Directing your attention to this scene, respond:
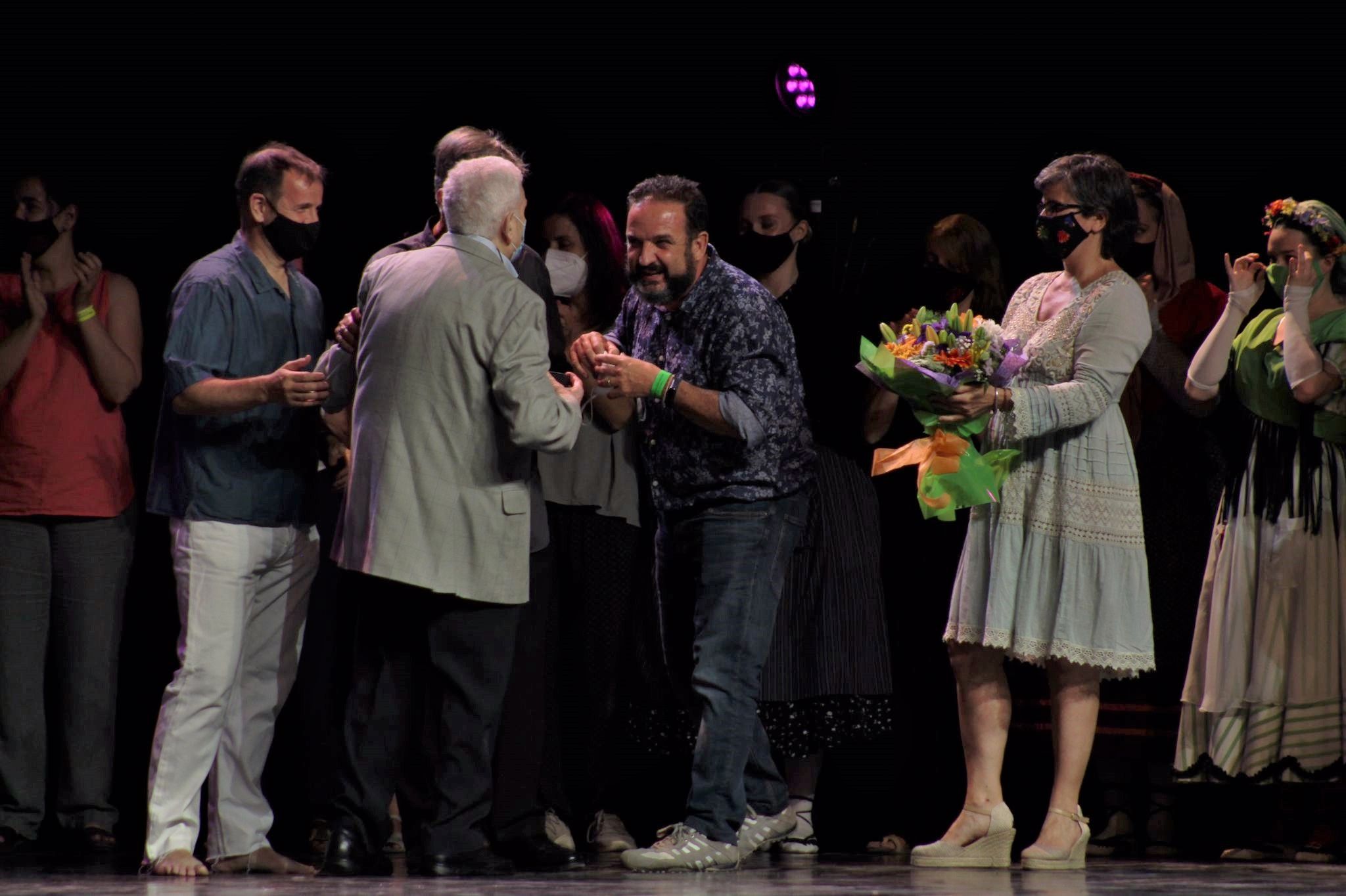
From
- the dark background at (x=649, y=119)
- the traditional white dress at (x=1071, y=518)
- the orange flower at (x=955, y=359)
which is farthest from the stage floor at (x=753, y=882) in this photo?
the dark background at (x=649, y=119)

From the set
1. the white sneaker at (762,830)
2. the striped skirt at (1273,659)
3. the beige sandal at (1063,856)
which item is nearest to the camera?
the beige sandal at (1063,856)

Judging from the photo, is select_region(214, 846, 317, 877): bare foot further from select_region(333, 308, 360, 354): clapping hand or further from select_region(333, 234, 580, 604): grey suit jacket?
select_region(333, 308, 360, 354): clapping hand

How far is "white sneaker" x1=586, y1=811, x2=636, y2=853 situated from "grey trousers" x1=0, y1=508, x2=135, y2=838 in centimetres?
139

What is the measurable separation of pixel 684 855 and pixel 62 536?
213cm

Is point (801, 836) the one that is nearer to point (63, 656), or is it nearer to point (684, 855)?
point (684, 855)

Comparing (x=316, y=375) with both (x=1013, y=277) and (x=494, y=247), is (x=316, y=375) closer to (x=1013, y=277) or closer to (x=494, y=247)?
(x=494, y=247)

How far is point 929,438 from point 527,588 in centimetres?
110

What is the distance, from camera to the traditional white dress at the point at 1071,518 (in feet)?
13.2

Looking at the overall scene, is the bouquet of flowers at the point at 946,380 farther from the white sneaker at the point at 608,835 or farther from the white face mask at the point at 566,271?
the white sneaker at the point at 608,835

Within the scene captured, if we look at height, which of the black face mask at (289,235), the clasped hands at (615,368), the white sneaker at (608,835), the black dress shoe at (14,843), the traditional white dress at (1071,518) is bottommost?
the black dress shoe at (14,843)

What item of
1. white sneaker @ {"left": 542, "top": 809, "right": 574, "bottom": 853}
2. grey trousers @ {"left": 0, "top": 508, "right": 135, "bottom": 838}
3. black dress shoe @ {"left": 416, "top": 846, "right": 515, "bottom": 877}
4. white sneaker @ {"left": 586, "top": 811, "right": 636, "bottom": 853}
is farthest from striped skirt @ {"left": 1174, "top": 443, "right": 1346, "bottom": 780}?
grey trousers @ {"left": 0, "top": 508, "right": 135, "bottom": 838}

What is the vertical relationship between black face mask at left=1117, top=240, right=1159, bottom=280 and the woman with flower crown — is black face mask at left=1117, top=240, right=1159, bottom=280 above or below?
above

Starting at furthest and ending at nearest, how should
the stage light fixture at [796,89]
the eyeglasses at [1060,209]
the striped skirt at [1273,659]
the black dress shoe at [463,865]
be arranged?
the stage light fixture at [796,89], the striped skirt at [1273,659], the eyeglasses at [1060,209], the black dress shoe at [463,865]

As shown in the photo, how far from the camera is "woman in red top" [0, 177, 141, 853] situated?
468cm
